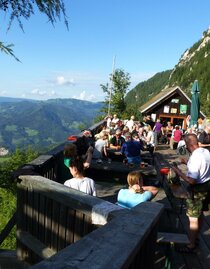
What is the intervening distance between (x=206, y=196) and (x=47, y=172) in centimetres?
271

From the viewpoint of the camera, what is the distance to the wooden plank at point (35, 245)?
4.19m

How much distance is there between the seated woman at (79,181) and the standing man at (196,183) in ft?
4.27

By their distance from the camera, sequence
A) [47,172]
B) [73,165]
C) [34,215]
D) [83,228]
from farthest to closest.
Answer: [47,172]
[73,165]
[34,215]
[83,228]

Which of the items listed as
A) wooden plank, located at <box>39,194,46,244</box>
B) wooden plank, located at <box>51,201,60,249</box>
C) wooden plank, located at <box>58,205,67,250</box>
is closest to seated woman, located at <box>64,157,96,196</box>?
wooden plank, located at <box>39,194,46,244</box>

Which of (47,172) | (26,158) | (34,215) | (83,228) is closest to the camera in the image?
(83,228)

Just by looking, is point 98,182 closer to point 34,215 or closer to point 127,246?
point 34,215

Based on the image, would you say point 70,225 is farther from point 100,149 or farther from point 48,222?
point 100,149

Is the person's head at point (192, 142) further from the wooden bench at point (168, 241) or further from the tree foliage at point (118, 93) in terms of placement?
the tree foliage at point (118, 93)

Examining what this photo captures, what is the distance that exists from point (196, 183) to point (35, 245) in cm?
232

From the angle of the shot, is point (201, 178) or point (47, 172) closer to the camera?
point (201, 178)

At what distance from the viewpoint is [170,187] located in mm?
6578

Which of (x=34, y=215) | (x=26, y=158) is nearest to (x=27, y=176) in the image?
(x=34, y=215)

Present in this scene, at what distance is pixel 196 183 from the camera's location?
5215 millimetres

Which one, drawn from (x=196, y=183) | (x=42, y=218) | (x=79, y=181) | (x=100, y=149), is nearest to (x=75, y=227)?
(x=42, y=218)
